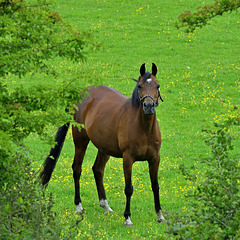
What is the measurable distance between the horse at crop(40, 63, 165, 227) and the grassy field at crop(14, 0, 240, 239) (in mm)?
710

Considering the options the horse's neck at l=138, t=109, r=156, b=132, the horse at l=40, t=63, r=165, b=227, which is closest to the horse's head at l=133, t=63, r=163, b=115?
the horse at l=40, t=63, r=165, b=227

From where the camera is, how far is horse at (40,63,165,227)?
9914mm

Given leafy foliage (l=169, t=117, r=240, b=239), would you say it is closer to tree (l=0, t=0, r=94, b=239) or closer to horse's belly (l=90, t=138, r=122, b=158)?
tree (l=0, t=0, r=94, b=239)

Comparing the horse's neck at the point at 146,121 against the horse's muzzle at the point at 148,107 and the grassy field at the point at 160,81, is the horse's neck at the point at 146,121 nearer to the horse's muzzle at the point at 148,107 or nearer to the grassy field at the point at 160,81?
the horse's muzzle at the point at 148,107

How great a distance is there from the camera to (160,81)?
2525 cm

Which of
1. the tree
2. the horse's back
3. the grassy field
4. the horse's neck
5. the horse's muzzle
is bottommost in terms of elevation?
the grassy field

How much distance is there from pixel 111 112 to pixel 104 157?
127cm

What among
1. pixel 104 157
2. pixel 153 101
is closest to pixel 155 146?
pixel 153 101

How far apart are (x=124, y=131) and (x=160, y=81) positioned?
15137 mm

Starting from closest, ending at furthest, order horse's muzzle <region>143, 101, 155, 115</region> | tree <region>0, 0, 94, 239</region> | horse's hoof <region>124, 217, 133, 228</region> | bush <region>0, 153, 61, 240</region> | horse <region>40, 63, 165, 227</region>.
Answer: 1. bush <region>0, 153, 61, 240</region>
2. tree <region>0, 0, 94, 239</region>
3. horse's muzzle <region>143, 101, 155, 115</region>
4. horse <region>40, 63, 165, 227</region>
5. horse's hoof <region>124, 217, 133, 228</region>

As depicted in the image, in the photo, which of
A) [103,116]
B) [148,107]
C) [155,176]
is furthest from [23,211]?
[103,116]

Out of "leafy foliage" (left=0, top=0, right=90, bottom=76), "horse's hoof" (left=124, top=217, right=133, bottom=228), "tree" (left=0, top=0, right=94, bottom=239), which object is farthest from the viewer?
"horse's hoof" (left=124, top=217, right=133, bottom=228)

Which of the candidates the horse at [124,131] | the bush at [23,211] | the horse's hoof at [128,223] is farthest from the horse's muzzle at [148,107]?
the bush at [23,211]

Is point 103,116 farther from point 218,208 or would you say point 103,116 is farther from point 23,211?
point 218,208
